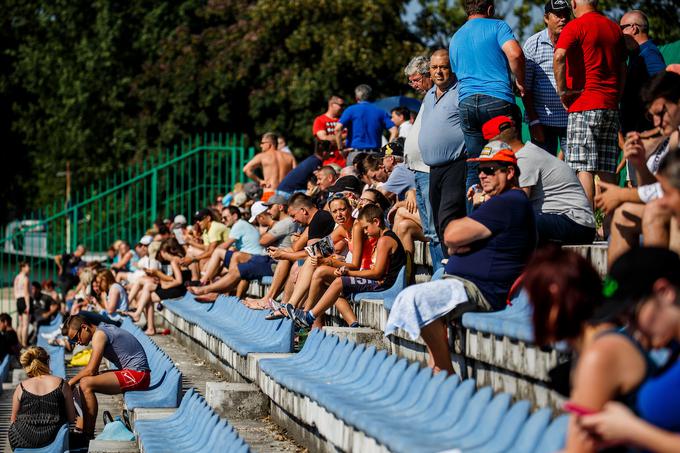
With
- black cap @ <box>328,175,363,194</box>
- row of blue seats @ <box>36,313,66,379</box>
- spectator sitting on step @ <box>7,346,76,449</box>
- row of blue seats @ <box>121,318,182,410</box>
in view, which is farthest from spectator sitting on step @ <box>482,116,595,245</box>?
row of blue seats @ <box>36,313,66,379</box>

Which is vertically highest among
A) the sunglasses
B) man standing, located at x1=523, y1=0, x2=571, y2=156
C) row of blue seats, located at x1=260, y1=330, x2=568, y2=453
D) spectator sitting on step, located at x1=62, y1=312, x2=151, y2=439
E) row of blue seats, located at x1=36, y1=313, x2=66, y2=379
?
man standing, located at x1=523, y1=0, x2=571, y2=156

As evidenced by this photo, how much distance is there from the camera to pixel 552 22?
7.87 m

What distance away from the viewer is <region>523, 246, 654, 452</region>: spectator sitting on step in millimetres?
3219

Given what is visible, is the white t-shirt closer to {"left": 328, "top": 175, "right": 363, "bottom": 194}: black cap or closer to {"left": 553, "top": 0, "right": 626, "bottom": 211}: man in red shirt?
{"left": 553, "top": 0, "right": 626, "bottom": 211}: man in red shirt

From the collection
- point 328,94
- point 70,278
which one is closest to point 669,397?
point 70,278

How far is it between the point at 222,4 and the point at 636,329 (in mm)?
28735

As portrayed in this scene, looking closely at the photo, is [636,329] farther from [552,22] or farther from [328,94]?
[328,94]

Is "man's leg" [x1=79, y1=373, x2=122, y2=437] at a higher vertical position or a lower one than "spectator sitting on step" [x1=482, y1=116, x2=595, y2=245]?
lower

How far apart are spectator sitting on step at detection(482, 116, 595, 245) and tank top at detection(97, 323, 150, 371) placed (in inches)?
202

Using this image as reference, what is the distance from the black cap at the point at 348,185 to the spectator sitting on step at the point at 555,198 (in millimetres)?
4189

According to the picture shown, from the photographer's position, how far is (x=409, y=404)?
17.3 ft

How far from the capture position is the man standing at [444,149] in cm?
767

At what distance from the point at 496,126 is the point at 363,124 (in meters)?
7.15

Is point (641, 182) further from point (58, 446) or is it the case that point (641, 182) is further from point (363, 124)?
point (363, 124)
